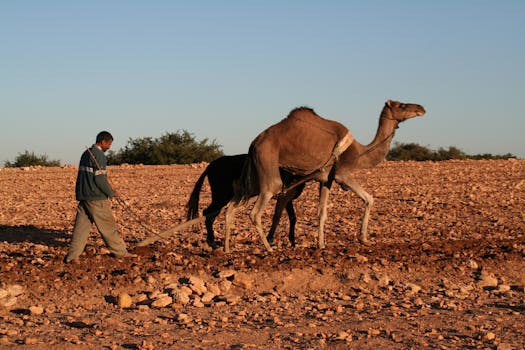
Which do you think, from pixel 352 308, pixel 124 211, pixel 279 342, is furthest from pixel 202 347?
pixel 124 211

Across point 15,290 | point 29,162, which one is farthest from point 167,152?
point 15,290

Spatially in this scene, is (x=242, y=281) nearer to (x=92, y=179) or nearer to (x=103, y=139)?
(x=92, y=179)

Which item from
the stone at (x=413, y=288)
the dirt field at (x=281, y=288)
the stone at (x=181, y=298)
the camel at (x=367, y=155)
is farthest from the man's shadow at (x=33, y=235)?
the stone at (x=413, y=288)

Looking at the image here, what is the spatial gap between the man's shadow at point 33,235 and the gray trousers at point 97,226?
2.25m

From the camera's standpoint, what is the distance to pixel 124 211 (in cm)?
1728

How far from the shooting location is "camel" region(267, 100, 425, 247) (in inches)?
456

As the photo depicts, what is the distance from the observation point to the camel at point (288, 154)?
11062 mm

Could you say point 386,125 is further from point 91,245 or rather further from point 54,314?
point 54,314

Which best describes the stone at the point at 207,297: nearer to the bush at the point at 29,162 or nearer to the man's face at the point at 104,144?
the man's face at the point at 104,144

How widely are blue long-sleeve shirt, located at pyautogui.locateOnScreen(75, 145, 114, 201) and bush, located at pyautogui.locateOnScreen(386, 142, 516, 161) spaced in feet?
105

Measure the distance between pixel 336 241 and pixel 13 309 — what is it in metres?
5.86

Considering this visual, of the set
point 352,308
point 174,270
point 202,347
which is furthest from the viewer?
point 174,270

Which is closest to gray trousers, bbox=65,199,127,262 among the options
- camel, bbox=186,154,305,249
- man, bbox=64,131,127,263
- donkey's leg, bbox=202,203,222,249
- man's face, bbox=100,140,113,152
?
man, bbox=64,131,127,263

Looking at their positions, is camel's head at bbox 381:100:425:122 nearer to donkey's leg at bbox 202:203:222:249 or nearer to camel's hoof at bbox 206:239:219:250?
donkey's leg at bbox 202:203:222:249
